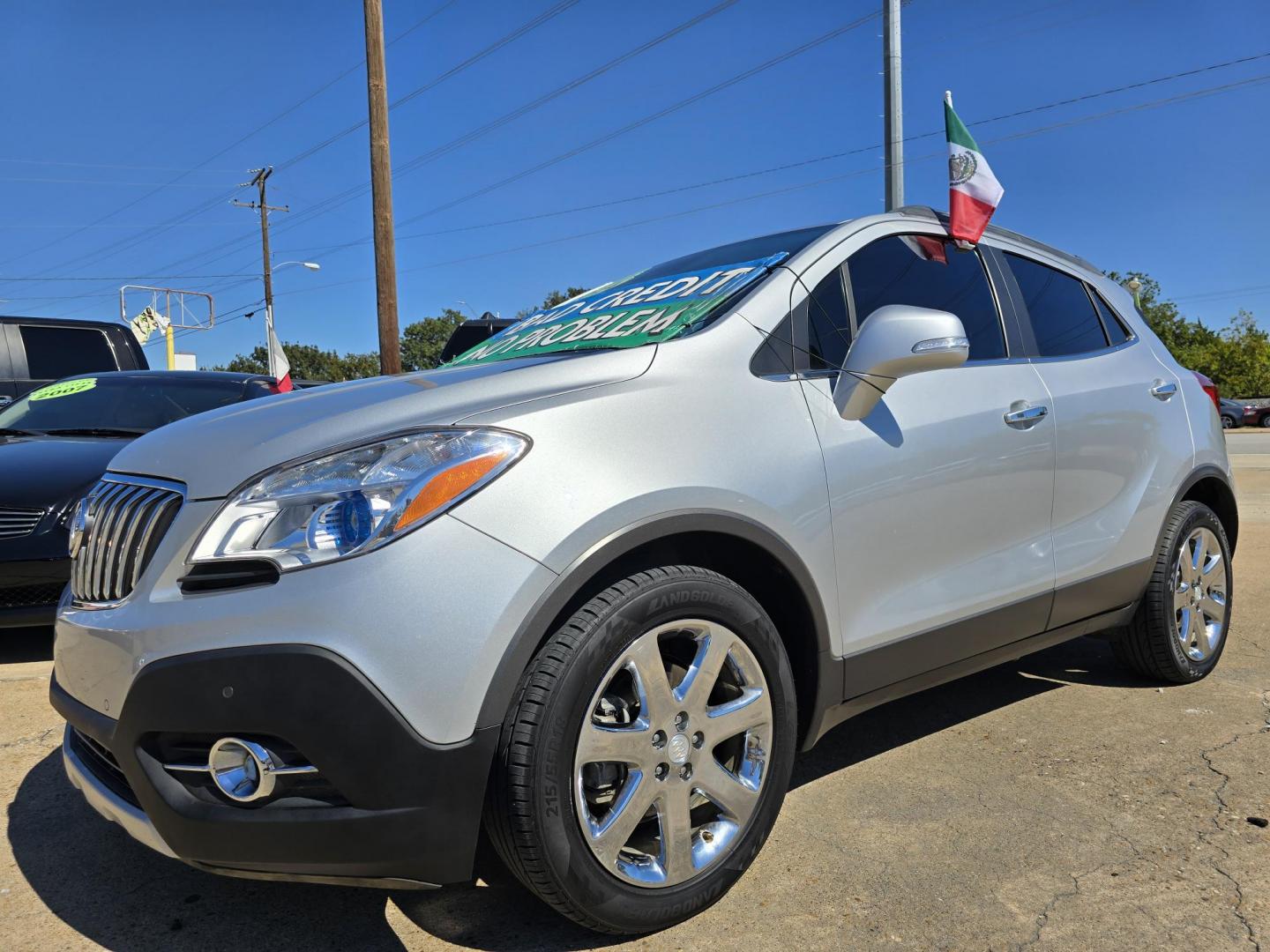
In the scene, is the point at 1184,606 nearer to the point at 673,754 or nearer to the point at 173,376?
the point at 673,754

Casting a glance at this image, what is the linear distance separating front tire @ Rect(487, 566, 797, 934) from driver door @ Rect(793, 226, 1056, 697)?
39 centimetres

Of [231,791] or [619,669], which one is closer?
[231,791]

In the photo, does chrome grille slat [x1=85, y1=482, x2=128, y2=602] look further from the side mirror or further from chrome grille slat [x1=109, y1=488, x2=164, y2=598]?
the side mirror

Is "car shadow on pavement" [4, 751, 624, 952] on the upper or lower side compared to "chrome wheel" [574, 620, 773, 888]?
lower

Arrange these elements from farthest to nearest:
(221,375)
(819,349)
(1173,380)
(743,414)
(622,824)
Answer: (221,375) → (1173,380) → (819,349) → (743,414) → (622,824)

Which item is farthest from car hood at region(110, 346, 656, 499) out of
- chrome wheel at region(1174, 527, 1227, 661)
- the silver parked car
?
chrome wheel at region(1174, 527, 1227, 661)

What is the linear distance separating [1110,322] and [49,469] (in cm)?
471

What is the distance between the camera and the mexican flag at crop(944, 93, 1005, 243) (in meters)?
3.34

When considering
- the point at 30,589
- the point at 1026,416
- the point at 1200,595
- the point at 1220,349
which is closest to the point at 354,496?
the point at 1026,416

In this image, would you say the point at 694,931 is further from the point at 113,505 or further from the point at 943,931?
the point at 113,505

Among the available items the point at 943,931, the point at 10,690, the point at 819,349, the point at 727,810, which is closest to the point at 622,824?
the point at 727,810

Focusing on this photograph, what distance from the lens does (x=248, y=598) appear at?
1.85 meters

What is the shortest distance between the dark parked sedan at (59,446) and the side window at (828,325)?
3.46 m

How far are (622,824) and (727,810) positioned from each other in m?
0.31
